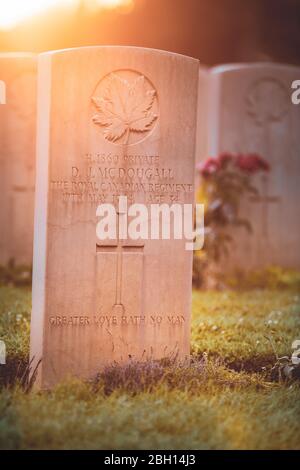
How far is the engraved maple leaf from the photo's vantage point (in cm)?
408

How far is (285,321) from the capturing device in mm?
5473

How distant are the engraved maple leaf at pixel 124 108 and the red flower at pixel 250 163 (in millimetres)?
3434

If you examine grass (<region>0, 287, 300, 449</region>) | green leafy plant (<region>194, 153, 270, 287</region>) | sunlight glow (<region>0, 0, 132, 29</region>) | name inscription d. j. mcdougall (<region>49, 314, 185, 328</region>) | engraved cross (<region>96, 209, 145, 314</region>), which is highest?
sunlight glow (<region>0, 0, 132, 29</region>)

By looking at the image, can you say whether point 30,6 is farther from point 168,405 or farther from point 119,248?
point 168,405

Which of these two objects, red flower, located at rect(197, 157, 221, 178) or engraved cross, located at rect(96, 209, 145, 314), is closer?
engraved cross, located at rect(96, 209, 145, 314)

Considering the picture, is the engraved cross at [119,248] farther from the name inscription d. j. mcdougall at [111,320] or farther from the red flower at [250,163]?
the red flower at [250,163]

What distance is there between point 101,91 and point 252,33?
10165 millimetres

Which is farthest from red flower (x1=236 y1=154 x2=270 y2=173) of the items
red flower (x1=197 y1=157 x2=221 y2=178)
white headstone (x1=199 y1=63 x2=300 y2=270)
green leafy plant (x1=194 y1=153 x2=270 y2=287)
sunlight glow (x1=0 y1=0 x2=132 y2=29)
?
sunlight glow (x1=0 y1=0 x2=132 y2=29)

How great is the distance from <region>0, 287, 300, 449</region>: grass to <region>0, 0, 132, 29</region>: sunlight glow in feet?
24.4

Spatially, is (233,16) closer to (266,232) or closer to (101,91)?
(266,232)

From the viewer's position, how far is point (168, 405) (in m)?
3.57

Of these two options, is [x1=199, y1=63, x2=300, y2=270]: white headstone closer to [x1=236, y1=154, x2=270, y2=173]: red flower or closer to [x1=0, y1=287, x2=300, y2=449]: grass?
[x1=236, y1=154, x2=270, y2=173]: red flower

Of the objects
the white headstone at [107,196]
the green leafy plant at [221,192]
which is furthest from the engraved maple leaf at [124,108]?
the green leafy plant at [221,192]

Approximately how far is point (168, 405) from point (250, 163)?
428 centimetres
